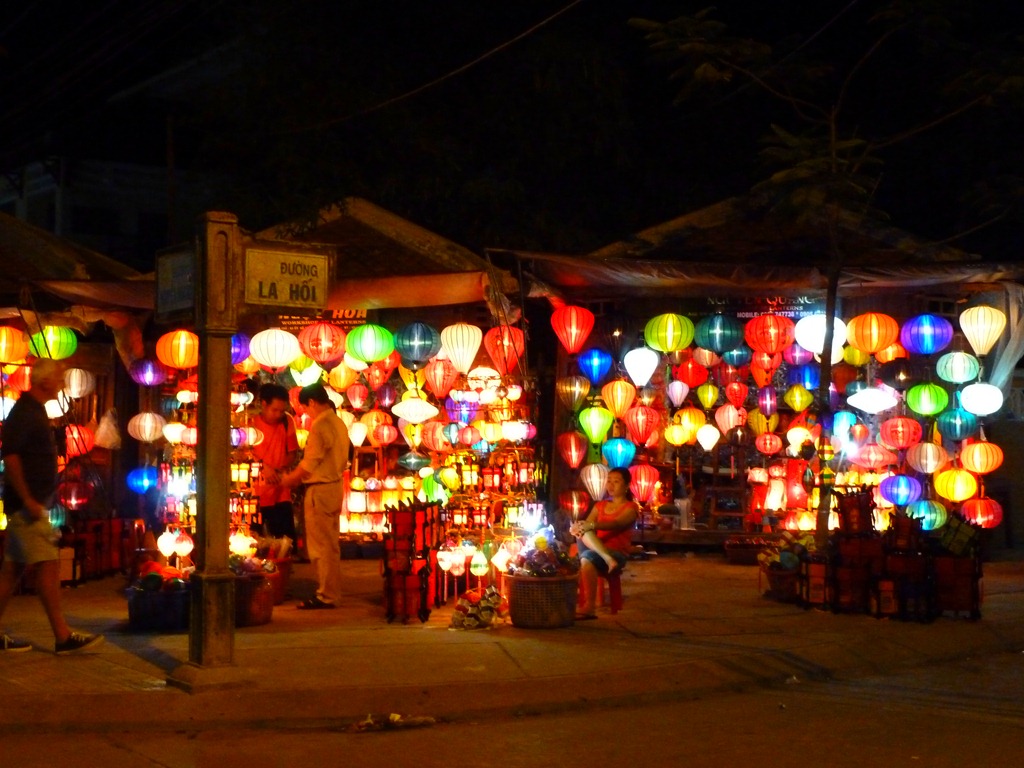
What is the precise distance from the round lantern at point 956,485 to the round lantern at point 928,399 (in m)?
0.72

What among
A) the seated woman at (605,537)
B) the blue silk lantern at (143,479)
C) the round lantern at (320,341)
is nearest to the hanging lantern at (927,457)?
the seated woman at (605,537)

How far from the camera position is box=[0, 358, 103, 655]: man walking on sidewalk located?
8180 mm

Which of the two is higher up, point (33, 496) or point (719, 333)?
point (719, 333)

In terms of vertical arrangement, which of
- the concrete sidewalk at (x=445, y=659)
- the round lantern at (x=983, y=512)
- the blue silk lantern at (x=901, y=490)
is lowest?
the concrete sidewalk at (x=445, y=659)

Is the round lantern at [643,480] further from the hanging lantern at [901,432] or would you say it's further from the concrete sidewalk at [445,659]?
the concrete sidewalk at [445,659]

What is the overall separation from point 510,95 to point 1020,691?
12760 mm

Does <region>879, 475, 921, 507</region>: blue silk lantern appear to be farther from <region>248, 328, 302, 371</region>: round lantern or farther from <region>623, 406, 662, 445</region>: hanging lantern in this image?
<region>248, 328, 302, 371</region>: round lantern

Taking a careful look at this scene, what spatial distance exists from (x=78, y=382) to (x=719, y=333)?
7.16 metres

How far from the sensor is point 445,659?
28.2 feet

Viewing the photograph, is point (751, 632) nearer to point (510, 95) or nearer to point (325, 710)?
point (325, 710)

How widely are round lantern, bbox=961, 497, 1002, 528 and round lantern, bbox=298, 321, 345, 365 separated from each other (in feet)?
23.9

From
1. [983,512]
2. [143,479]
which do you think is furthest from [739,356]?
[143,479]

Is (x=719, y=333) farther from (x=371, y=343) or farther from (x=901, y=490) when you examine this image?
(x=371, y=343)

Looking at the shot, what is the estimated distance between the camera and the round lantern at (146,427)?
13.7 meters
